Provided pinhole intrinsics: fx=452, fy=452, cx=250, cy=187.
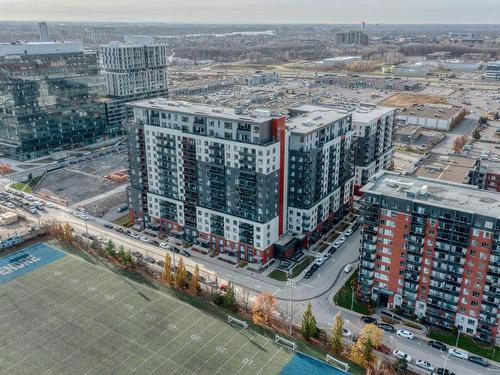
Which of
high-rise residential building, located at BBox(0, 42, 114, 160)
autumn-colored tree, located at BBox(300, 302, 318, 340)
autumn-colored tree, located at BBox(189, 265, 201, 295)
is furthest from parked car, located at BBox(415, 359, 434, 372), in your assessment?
high-rise residential building, located at BBox(0, 42, 114, 160)

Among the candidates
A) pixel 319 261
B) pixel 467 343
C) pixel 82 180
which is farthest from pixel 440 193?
pixel 82 180

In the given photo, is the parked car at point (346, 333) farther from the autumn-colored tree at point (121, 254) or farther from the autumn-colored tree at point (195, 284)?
the autumn-colored tree at point (121, 254)

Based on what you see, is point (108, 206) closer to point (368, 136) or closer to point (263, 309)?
point (263, 309)

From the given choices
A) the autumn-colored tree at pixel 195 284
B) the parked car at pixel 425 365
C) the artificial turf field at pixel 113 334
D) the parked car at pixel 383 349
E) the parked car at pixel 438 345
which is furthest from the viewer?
the autumn-colored tree at pixel 195 284

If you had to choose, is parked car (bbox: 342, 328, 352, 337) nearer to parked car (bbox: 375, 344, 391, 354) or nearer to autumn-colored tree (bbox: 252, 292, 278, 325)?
parked car (bbox: 375, 344, 391, 354)

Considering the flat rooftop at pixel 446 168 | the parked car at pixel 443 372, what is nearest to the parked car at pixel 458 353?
the parked car at pixel 443 372

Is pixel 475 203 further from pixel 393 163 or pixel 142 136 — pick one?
pixel 393 163
